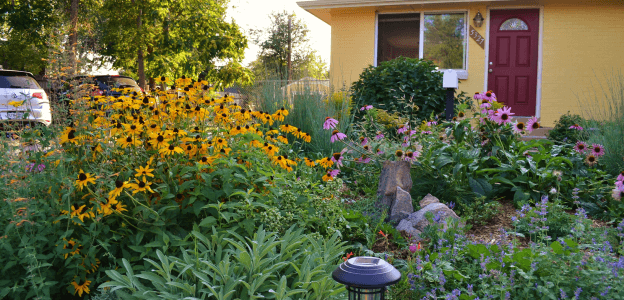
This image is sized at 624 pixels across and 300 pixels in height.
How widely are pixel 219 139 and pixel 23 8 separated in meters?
14.1

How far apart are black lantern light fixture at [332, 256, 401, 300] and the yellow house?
7774 millimetres

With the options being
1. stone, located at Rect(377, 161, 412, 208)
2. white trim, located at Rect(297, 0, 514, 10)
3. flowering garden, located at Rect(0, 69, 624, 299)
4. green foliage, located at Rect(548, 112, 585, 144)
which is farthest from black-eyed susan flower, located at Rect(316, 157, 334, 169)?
white trim, located at Rect(297, 0, 514, 10)

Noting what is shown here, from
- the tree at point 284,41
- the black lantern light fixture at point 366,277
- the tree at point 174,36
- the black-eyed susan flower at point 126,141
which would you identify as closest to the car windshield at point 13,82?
the tree at point 174,36

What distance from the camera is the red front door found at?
9344 mm

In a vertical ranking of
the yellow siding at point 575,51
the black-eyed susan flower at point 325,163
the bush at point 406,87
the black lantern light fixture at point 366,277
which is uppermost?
the yellow siding at point 575,51

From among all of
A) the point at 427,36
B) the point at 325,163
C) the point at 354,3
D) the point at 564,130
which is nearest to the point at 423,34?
the point at 427,36

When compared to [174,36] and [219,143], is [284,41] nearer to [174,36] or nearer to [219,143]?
[174,36]

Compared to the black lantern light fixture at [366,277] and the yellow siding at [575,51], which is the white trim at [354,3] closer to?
the yellow siding at [575,51]

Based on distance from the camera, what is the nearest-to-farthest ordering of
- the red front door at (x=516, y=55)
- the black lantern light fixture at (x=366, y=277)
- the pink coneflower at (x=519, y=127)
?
the black lantern light fixture at (x=366, y=277), the pink coneflower at (x=519, y=127), the red front door at (x=516, y=55)

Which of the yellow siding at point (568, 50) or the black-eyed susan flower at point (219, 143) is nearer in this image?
the black-eyed susan flower at point (219, 143)

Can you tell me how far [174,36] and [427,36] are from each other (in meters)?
6.78

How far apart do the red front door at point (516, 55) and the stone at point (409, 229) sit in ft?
23.2

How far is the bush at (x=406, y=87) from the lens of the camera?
7.62 meters

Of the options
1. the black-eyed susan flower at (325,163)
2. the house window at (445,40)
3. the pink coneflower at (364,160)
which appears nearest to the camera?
the black-eyed susan flower at (325,163)
